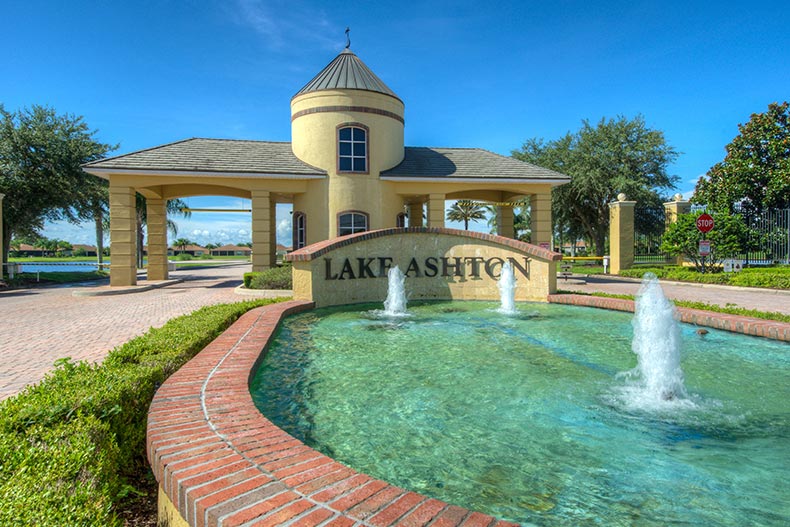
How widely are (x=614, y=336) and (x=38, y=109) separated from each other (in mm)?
33368

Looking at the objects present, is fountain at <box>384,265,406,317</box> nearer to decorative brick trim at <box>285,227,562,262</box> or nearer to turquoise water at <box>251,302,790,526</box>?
decorative brick trim at <box>285,227,562,262</box>

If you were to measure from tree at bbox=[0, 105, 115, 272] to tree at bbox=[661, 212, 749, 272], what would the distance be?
32.9 metres

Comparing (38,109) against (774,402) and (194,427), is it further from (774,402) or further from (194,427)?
(774,402)

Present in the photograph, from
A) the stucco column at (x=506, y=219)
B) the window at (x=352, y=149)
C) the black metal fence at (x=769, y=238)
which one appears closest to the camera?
the window at (x=352, y=149)

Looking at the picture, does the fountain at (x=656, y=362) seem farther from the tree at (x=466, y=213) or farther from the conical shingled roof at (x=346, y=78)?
the tree at (x=466, y=213)

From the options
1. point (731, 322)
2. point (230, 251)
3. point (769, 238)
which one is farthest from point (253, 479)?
point (230, 251)

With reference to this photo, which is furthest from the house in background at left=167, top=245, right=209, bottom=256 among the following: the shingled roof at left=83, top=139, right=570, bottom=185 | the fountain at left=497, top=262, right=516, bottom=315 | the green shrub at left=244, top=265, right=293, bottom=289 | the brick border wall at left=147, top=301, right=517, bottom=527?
the brick border wall at left=147, top=301, right=517, bottom=527

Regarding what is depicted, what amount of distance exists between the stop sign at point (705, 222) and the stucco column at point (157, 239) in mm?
25760

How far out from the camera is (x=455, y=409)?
4.45 metres

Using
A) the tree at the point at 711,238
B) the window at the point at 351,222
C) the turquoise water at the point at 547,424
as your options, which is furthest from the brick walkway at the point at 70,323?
the tree at the point at 711,238

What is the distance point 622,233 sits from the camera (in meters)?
25.2

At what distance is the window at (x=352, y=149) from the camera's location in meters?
20.1

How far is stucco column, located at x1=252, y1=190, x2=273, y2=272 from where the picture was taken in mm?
19234

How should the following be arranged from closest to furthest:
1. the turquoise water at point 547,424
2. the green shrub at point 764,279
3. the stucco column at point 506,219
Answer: the turquoise water at point 547,424 < the green shrub at point 764,279 < the stucco column at point 506,219
